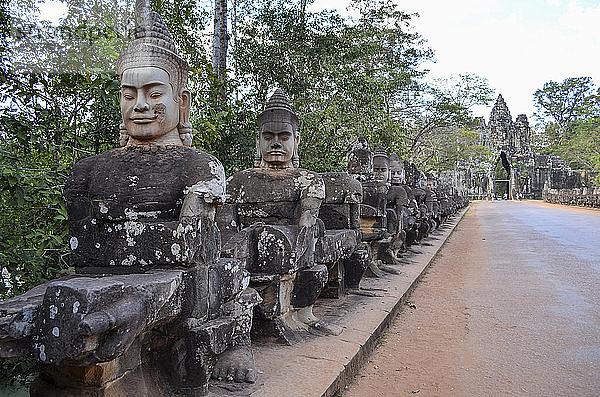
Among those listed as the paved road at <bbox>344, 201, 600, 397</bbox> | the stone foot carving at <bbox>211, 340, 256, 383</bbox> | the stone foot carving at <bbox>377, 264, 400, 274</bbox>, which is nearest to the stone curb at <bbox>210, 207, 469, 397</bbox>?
the stone foot carving at <bbox>211, 340, 256, 383</bbox>

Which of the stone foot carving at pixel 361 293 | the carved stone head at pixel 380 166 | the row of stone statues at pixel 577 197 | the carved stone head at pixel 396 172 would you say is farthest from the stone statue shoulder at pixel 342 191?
the row of stone statues at pixel 577 197

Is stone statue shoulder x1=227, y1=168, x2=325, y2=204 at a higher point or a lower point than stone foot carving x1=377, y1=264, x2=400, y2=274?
higher

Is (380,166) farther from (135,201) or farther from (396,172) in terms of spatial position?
(135,201)

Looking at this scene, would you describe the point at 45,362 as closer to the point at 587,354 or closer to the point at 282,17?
the point at 587,354

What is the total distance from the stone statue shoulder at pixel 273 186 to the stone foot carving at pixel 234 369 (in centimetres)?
161

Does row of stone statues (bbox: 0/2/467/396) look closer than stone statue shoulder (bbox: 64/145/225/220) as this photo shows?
Yes

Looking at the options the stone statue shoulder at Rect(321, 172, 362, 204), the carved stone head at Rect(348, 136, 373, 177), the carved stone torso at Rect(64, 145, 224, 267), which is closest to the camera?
the carved stone torso at Rect(64, 145, 224, 267)

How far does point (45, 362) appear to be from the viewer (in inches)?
78.5

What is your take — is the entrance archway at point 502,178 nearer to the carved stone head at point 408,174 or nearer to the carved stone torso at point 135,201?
the carved stone head at point 408,174

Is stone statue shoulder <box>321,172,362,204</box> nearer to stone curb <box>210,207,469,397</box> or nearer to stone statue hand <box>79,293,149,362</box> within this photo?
stone curb <box>210,207,469,397</box>

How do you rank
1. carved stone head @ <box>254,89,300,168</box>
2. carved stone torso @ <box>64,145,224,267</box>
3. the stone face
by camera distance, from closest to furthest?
1. the stone face
2. carved stone torso @ <box>64,145,224,267</box>
3. carved stone head @ <box>254,89,300,168</box>

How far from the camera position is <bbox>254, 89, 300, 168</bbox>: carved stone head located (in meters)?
4.39

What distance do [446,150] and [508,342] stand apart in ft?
74.8

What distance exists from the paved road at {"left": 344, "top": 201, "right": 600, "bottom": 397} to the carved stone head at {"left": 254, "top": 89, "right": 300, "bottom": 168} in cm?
190
